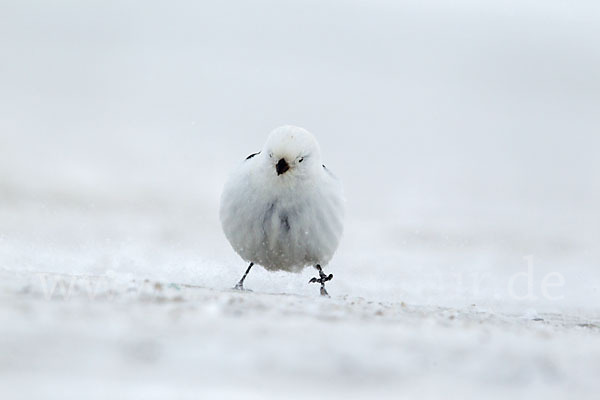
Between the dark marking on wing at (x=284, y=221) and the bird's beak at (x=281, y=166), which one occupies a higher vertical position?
the bird's beak at (x=281, y=166)

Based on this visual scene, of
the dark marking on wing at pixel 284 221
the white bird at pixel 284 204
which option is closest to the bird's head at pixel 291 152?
the white bird at pixel 284 204

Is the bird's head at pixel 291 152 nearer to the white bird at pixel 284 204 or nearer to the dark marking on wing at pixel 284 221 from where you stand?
the white bird at pixel 284 204

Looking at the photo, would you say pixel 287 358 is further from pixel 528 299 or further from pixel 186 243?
pixel 186 243

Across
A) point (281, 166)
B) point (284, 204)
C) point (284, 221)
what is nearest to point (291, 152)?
point (281, 166)

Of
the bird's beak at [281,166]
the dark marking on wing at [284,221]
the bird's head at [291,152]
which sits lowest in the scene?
the dark marking on wing at [284,221]

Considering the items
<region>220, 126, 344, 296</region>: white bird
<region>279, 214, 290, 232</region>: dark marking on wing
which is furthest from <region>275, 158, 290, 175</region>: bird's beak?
<region>279, 214, 290, 232</region>: dark marking on wing

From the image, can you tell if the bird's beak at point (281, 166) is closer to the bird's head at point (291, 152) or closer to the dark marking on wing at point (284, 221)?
the bird's head at point (291, 152)

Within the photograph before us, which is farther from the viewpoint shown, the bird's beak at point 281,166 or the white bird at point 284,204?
the white bird at point 284,204

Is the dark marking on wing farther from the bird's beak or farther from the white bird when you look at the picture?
the bird's beak
